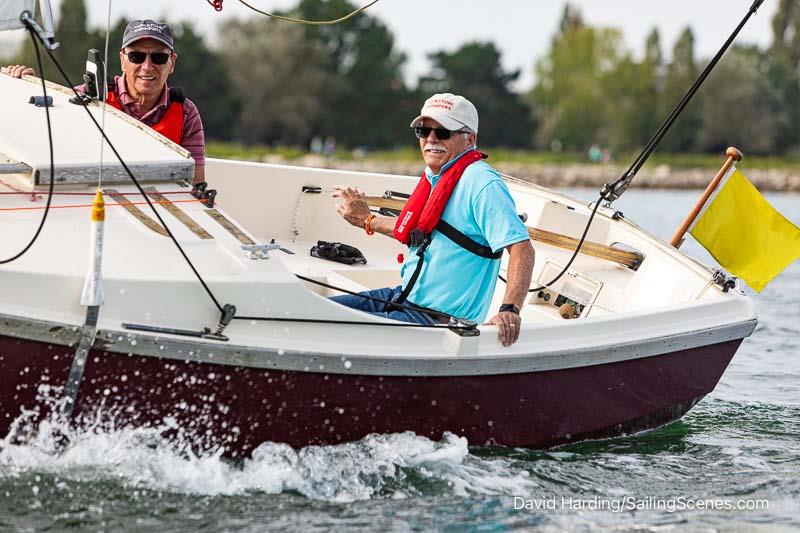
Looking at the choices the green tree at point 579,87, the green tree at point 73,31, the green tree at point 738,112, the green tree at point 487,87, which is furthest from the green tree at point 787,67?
the green tree at point 73,31

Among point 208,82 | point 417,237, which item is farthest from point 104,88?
point 208,82

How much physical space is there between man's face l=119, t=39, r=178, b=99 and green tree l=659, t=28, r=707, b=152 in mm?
60578

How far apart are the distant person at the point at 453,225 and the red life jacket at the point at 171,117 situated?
110cm

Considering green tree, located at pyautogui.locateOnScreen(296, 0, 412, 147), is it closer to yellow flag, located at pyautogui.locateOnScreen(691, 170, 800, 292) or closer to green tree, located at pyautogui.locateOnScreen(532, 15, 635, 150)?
green tree, located at pyautogui.locateOnScreen(532, 15, 635, 150)

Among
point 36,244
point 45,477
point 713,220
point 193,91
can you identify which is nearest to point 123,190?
point 36,244

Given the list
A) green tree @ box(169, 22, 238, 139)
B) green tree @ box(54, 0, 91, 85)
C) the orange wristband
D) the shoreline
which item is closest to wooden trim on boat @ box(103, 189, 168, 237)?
the orange wristband

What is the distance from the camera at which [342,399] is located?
4742mm

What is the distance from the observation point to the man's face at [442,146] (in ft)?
17.0

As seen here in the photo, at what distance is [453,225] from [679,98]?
6319 centimetres

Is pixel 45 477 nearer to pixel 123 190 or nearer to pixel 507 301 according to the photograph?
pixel 123 190

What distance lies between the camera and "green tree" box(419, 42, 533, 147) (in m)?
76.0

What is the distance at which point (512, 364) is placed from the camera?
16.5ft

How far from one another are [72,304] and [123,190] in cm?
83

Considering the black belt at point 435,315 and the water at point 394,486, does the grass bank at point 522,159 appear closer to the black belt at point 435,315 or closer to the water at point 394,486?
the water at point 394,486
